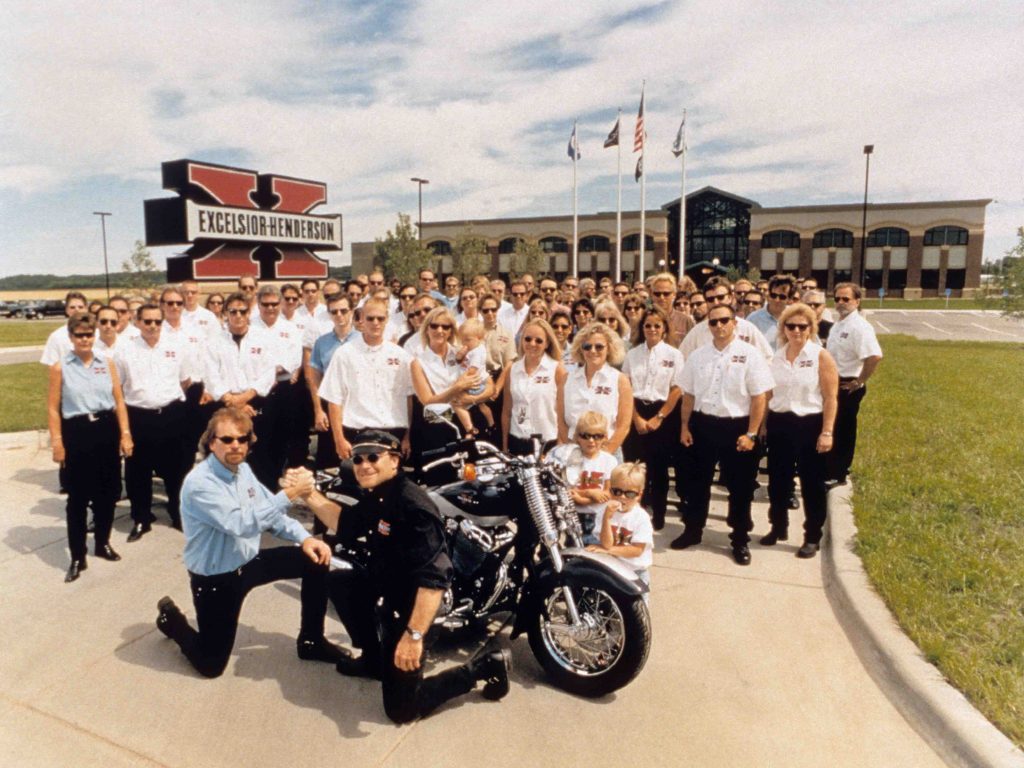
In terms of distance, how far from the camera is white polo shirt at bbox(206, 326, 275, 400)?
20.2 ft

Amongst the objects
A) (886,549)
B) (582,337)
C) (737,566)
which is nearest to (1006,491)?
(886,549)

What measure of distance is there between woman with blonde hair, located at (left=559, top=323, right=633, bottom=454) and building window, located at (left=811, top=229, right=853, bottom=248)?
64573mm

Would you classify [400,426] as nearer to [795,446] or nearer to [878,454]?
[795,446]

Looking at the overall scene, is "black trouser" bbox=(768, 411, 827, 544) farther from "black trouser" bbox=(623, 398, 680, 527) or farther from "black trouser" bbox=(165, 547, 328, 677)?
"black trouser" bbox=(165, 547, 328, 677)

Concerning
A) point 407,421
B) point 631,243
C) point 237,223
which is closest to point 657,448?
point 407,421

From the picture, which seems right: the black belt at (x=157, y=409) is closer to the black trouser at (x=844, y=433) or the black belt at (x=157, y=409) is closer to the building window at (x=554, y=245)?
the black trouser at (x=844, y=433)

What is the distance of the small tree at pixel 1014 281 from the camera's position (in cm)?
2317

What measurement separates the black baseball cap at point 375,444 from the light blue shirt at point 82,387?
9.98 feet

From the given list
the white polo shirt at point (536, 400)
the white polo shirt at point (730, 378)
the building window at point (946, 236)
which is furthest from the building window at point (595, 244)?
the white polo shirt at point (536, 400)

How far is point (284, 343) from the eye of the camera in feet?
21.9

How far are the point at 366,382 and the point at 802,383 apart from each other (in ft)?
11.2

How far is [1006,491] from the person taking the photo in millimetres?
6254

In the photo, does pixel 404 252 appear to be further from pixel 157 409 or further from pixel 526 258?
pixel 157 409

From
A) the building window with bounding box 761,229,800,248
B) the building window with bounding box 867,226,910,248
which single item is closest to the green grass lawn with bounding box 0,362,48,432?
the building window with bounding box 761,229,800,248
